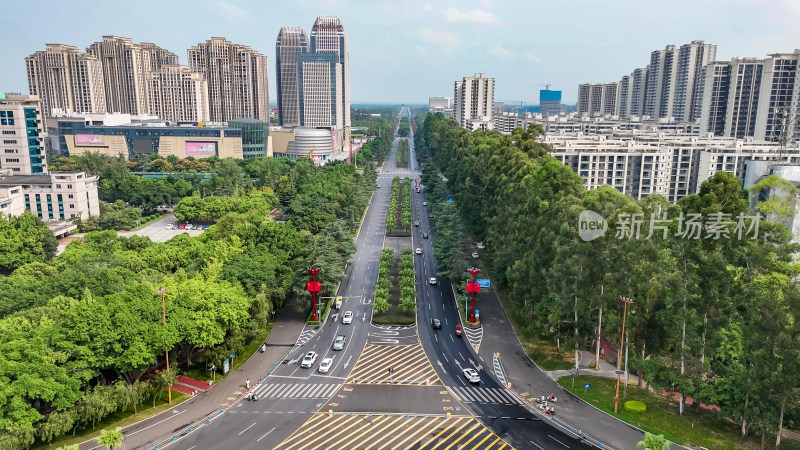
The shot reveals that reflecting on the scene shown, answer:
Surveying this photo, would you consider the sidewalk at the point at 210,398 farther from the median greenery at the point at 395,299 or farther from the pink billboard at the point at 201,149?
the pink billboard at the point at 201,149

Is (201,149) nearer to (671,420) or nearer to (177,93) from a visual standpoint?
(177,93)

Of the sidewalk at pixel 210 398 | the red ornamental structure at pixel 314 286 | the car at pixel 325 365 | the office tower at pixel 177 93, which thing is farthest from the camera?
the office tower at pixel 177 93

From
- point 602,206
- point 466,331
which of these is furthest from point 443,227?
point 602,206

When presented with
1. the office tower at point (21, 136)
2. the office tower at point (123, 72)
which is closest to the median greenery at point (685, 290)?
the office tower at point (21, 136)

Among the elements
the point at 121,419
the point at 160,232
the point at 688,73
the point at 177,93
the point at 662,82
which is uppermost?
the point at 688,73

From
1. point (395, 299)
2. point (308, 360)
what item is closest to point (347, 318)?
point (395, 299)

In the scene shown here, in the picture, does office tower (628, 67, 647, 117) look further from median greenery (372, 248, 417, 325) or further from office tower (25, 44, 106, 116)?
office tower (25, 44, 106, 116)
